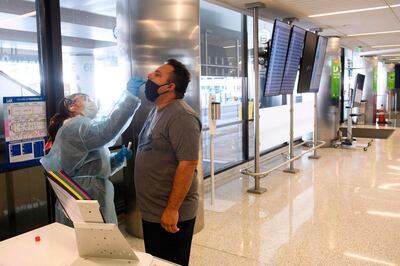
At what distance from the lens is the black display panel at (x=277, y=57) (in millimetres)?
4535

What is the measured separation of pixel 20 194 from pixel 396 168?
5476 mm

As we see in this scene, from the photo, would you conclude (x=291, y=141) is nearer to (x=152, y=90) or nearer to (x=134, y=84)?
(x=134, y=84)

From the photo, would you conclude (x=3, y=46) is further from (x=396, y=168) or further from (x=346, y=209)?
(x=396, y=168)

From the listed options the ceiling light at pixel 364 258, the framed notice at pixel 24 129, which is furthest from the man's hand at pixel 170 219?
the ceiling light at pixel 364 258

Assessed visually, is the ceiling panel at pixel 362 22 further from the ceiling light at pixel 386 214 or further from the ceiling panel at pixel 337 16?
the ceiling light at pixel 386 214

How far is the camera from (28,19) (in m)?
2.98

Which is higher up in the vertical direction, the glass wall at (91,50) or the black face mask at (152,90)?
the glass wall at (91,50)

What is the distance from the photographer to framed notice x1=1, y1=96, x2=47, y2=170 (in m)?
2.78

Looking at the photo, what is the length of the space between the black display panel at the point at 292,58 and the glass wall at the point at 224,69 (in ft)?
3.10

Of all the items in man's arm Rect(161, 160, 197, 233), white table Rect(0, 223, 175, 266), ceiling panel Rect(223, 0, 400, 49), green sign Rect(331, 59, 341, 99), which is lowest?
white table Rect(0, 223, 175, 266)

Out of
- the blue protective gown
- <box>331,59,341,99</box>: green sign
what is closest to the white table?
the blue protective gown

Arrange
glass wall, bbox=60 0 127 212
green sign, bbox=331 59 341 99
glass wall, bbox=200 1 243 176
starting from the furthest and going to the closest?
green sign, bbox=331 59 341 99, glass wall, bbox=200 1 243 176, glass wall, bbox=60 0 127 212

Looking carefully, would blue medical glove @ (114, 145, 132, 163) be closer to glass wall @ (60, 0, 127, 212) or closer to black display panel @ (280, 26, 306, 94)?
glass wall @ (60, 0, 127, 212)

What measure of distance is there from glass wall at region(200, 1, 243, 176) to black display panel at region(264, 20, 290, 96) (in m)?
0.96
